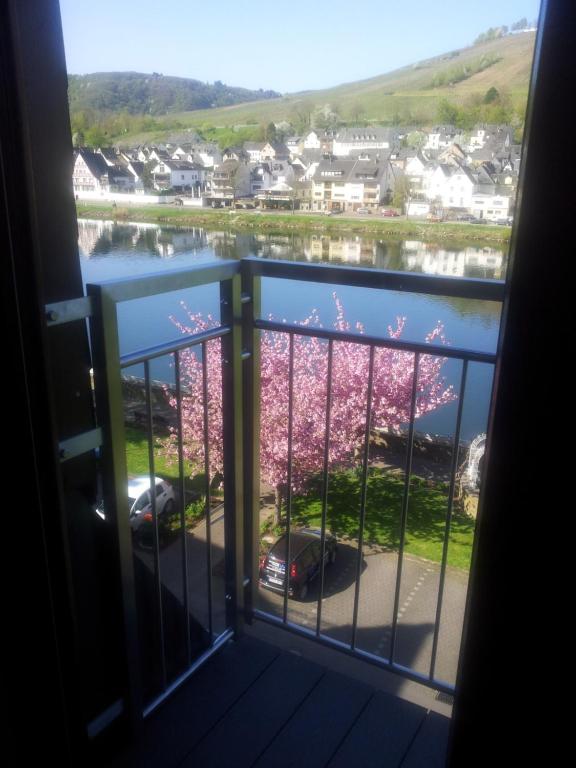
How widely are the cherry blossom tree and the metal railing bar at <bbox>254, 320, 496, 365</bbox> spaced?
15.7 feet

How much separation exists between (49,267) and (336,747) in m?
1.46

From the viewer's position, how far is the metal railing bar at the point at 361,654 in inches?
72.8

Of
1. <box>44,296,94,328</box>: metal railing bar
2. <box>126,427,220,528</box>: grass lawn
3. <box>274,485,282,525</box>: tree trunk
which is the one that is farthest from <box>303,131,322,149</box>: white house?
<box>274,485,282,525</box>: tree trunk

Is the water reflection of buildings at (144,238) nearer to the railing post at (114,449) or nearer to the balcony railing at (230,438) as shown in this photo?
the balcony railing at (230,438)

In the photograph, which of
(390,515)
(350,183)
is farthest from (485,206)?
(390,515)

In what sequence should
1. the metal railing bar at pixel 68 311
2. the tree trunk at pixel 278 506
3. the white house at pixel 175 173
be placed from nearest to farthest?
the metal railing bar at pixel 68 311 < the white house at pixel 175 173 < the tree trunk at pixel 278 506

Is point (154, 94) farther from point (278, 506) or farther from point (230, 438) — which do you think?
point (278, 506)

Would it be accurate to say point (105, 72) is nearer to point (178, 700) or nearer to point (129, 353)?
point (129, 353)

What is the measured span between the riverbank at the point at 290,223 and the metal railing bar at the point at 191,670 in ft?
4.41

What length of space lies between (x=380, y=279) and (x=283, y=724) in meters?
1.28

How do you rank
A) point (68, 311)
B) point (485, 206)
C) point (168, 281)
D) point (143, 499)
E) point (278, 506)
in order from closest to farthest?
point (68, 311) < point (485, 206) < point (168, 281) < point (143, 499) < point (278, 506)

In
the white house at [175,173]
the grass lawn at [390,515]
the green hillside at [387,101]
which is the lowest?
the grass lawn at [390,515]

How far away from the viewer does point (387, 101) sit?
5.69 feet

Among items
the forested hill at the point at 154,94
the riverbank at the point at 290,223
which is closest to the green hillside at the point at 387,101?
the forested hill at the point at 154,94
